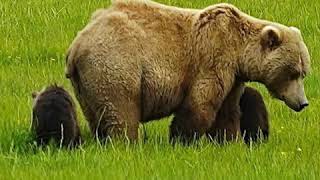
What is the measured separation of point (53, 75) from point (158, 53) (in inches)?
131

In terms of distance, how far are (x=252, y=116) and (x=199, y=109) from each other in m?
0.91

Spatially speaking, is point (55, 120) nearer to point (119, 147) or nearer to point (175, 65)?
point (119, 147)

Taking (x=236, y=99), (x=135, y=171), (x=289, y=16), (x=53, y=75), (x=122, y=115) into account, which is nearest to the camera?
(x=135, y=171)

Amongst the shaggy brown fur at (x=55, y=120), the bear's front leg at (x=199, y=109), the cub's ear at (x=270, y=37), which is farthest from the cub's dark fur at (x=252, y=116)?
the shaggy brown fur at (x=55, y=120)

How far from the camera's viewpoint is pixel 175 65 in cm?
872

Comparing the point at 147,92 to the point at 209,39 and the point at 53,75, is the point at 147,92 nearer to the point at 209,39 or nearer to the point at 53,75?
the point at 209,39

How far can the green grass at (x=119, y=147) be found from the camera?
7160 millimetres

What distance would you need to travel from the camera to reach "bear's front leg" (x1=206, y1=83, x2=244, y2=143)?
29.4ft

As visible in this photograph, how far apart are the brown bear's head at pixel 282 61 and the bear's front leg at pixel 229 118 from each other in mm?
289

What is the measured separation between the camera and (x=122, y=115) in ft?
27.5

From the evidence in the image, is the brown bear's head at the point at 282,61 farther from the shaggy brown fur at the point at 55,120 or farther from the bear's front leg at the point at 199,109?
the shaggy brown fur at the point at 55,120

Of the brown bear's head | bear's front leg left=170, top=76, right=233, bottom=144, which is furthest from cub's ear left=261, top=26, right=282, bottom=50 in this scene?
bear's front leg left=170, top=76, right=233, bottom=144

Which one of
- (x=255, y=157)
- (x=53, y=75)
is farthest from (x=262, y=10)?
(x=255, y=157)

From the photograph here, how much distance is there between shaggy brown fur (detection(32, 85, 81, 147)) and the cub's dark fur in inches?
69.7
